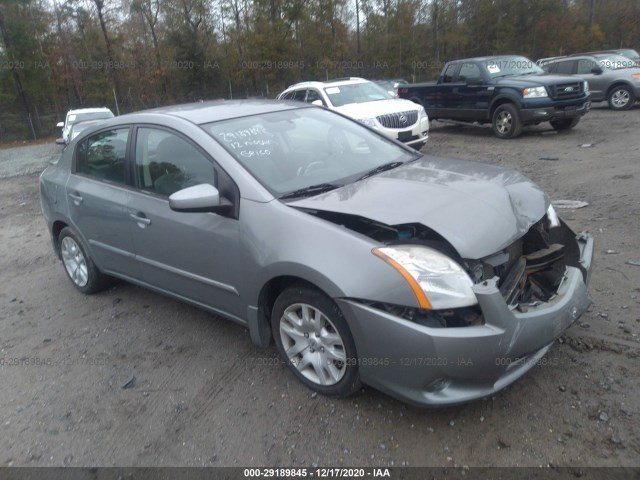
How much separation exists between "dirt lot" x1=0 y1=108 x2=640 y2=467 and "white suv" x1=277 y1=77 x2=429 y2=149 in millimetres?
5838

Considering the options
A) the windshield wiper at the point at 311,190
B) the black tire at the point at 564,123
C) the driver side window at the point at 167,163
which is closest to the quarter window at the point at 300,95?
the black tire at the point at 564,123

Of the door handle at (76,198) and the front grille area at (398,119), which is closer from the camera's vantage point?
the door handle at (76,198)

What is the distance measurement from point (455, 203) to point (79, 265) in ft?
12.2

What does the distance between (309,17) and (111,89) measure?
14.4 metres

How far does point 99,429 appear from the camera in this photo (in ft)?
10.4

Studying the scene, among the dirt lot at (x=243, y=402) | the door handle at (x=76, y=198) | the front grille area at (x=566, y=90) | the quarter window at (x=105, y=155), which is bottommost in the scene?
the dirt lot at (x=243, y=402)

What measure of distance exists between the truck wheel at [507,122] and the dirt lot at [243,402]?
7.00 meters

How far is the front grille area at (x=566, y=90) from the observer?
11234 mm

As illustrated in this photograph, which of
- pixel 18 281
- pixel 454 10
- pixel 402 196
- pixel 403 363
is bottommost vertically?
pixel 18 281

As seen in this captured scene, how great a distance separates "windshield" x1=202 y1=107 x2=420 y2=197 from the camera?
138 inches

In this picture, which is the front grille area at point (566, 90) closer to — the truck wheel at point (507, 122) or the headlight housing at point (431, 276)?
the truck wheel at point (507, 122)

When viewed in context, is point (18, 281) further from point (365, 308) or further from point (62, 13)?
point (62, 13)

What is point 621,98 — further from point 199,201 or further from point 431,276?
point 199,201

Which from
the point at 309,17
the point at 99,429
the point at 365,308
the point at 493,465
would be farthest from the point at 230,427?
the point at 309,17
